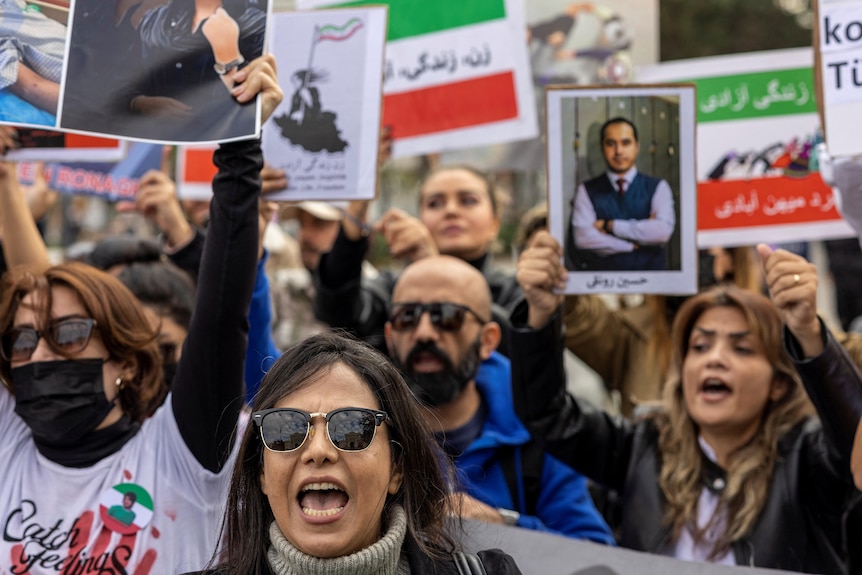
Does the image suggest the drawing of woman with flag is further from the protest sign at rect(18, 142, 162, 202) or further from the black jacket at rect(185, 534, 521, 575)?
the protest sign at rect(18, 142, 162, 202)

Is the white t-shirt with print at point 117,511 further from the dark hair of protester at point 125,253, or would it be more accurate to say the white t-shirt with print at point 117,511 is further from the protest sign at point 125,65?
the dark hair of protester at point 125,253

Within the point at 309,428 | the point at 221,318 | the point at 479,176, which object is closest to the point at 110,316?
the point at 221,318

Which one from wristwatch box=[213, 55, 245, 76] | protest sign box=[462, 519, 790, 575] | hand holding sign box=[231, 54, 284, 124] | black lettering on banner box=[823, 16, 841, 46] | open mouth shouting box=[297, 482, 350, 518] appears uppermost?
black lettering on banner box=[823, 16, 841, 46]

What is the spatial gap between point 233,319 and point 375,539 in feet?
2.49

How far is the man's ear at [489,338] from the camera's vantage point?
4.05 metres

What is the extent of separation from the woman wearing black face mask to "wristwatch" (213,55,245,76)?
0.04 m

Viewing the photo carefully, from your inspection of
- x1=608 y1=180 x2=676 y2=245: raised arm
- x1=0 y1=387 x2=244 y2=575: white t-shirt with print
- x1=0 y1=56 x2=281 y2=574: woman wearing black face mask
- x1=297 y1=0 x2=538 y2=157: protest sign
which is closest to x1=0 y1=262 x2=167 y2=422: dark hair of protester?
x1=0 y1=56 x2=281 y2=574: woman wearing black face mask

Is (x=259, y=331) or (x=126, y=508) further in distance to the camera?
(x=259, y=331)

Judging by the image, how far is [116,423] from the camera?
305 centimetres

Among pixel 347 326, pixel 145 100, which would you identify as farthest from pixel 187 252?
pixel 145 100

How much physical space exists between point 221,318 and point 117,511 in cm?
54

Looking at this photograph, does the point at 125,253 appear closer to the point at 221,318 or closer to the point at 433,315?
the point at 433,315

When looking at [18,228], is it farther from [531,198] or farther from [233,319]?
[531,198]

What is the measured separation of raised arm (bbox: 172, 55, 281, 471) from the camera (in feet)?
9.41
